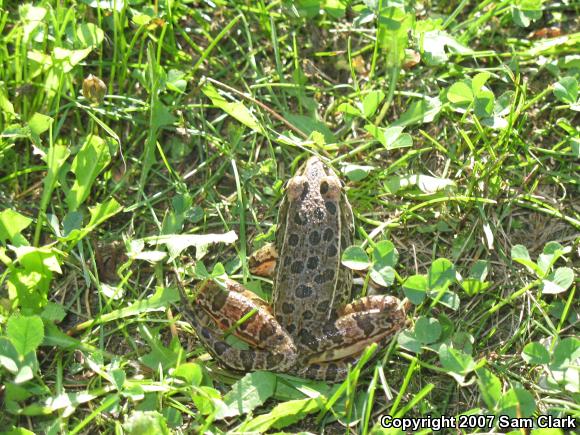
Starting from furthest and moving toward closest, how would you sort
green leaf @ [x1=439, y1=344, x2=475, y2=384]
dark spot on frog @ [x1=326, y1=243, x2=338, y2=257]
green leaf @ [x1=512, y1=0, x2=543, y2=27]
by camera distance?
green leaf @ [x1=512, y1=0, x2=543, y2=27], dark spot on frog @ [x1=326, y1=243, x2=338, y2=257], green leaf @ [x1=439, y1=344, x2=475, y2=384]

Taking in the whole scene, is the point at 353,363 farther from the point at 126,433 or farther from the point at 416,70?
the point at 416,70

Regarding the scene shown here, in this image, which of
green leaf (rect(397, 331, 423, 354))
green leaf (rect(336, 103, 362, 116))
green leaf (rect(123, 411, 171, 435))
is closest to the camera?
Answer: green leaf (rect(123, 411, 171, 435))

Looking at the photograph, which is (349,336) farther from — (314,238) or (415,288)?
(314,238)

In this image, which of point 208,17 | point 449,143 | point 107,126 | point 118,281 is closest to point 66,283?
point 118,281

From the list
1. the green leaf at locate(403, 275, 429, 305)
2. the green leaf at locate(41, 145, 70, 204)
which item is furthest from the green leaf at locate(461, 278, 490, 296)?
the green leaf at locate(41, 145, 70, 204)

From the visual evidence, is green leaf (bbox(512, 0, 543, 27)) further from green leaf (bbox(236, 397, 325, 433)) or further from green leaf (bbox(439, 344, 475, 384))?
green leaf (bbox(236, 397, 325, 433))
